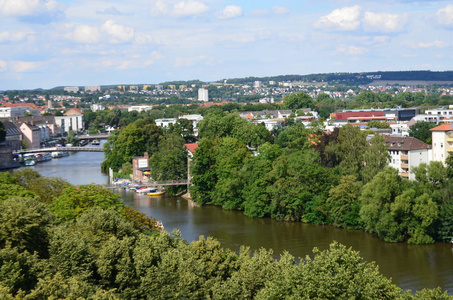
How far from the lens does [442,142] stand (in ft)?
107

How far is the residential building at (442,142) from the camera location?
32.3 m

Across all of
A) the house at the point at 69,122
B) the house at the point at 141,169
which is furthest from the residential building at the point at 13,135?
the house at the point at 141,169

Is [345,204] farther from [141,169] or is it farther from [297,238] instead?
[141,169]

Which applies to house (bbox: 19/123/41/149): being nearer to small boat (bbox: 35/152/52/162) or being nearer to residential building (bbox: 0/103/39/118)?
small boat (bbox: 35/152/52/162)

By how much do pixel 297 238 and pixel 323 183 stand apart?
13.5ft

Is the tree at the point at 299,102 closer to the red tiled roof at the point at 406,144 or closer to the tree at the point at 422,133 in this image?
the tree at the point at 422,133

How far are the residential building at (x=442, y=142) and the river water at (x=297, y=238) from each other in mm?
8296

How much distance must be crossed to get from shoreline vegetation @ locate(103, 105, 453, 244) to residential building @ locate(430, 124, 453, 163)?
337cm

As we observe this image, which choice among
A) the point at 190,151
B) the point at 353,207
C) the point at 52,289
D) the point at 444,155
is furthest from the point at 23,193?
the point at 444,155

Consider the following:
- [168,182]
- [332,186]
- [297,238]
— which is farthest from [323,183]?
[168,182]

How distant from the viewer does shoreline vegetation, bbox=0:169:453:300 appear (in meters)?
12.7

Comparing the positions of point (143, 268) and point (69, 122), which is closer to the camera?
point (143, 268)

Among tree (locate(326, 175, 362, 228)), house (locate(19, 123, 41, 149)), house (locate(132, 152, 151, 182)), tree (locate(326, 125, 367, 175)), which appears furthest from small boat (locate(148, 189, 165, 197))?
house (locate(19, 123, 41, 149))

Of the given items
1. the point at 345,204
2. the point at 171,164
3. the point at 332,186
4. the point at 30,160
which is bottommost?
the point at 30,160
